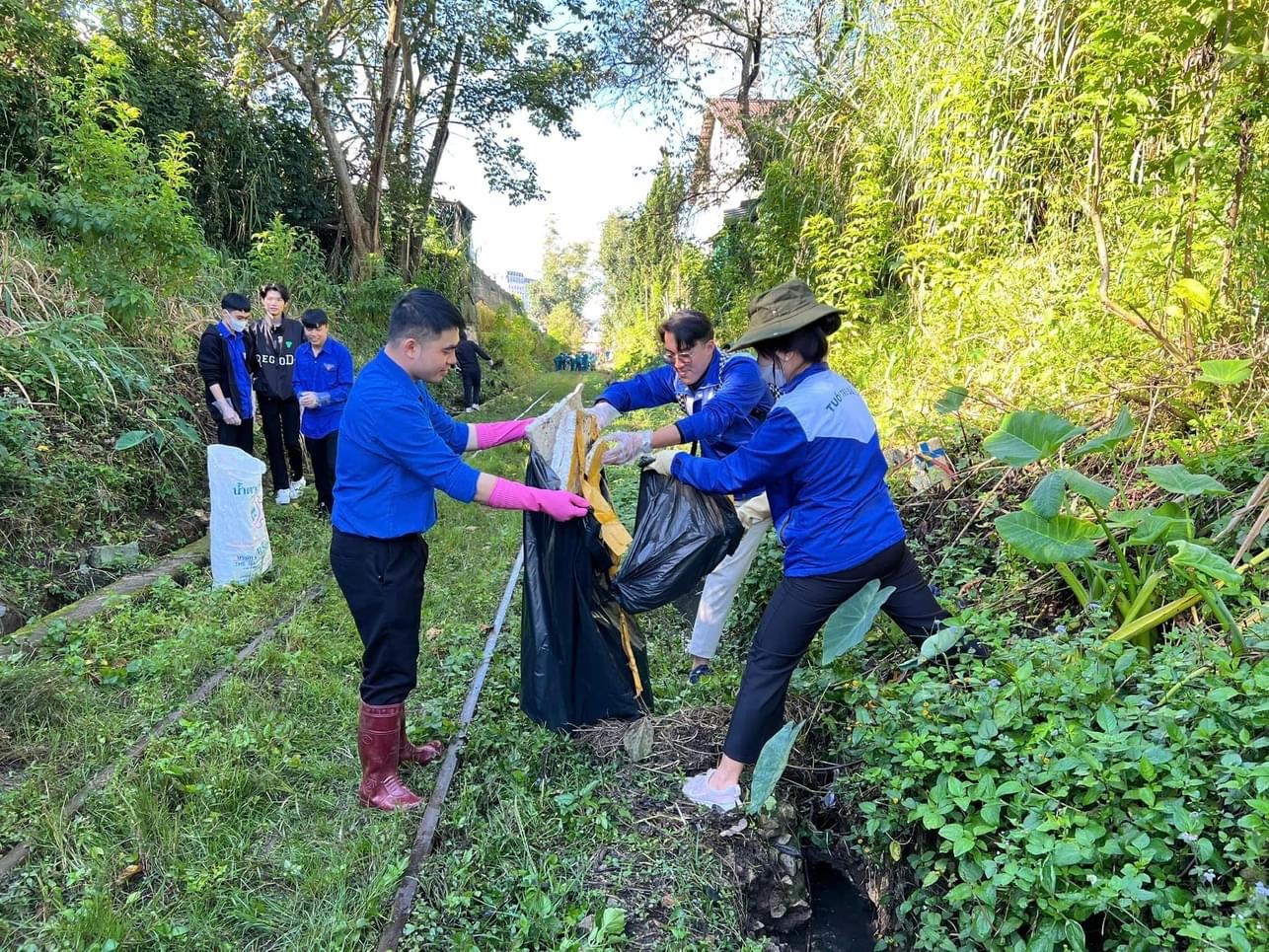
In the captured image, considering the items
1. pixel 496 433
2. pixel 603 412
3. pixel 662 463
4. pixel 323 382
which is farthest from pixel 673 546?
pixel 323 382

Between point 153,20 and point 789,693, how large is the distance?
1443 cm

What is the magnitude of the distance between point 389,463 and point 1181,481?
2.73 m

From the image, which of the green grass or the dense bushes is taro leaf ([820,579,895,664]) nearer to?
the dense bushes

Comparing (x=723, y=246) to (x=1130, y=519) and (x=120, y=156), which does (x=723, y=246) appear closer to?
(x=120, y=156)

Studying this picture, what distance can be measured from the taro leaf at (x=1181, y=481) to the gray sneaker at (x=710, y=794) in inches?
71.9

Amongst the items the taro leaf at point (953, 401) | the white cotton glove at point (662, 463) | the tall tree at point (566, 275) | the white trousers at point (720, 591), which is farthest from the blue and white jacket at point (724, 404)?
the tall tree at point (566, 275)

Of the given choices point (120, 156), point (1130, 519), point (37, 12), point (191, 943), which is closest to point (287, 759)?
point (191, 943)

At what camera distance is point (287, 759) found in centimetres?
286

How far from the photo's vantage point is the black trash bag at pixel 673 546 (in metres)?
2.81

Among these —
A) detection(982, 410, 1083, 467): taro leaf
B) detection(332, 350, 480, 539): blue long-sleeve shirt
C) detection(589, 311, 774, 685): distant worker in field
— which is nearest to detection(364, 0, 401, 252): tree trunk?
detection(589, 311, 774, 685): distant worker in field

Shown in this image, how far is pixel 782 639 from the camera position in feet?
8.16

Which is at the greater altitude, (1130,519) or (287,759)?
(1130,519)

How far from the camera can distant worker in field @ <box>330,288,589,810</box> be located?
95.6 inches

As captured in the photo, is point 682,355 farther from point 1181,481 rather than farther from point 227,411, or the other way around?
point 227,411
